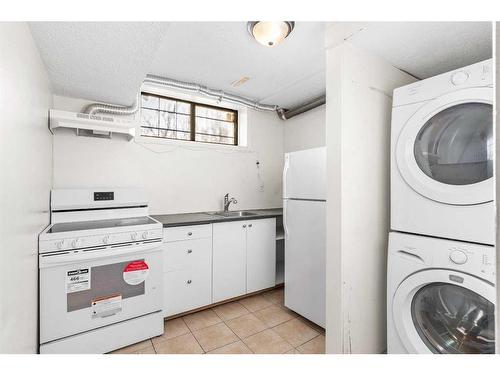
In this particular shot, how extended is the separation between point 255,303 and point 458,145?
7.09 feet

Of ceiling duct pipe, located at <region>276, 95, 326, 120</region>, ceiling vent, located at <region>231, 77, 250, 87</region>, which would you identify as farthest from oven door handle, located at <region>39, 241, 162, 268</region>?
ceiling duct pipe, located at <region>276, 95, 326, 120</region>

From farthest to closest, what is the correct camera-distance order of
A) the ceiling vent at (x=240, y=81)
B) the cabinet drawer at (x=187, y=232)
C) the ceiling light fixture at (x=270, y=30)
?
the ceiling vent at (x=240, y=81)
the cabinet drawer at (x=187, y=232)
the ceiling light fixture at (x=270, y=30)

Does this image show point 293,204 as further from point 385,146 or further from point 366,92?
point 366,92

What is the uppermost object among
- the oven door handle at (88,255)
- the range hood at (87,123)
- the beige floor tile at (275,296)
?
the range hood at (87,123)

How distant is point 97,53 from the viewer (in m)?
1.54

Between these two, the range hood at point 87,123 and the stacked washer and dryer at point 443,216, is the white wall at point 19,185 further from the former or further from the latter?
the stacked washer and dryer at point 443,216

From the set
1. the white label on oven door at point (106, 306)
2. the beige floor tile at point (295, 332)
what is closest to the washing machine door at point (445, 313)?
the beige floor tile at point (295, 332)

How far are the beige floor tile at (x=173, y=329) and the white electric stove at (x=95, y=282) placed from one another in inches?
2.0

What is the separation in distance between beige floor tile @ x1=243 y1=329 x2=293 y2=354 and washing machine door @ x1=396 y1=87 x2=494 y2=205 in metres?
1.45

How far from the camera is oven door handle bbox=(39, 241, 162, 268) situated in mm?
1544

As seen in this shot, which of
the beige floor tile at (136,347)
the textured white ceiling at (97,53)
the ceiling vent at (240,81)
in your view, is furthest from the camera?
the ceiling vent at (240,81)

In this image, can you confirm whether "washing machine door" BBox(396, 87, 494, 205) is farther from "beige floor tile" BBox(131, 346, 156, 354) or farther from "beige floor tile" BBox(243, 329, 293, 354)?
"beige floor tile" BBox(131, 346, 156, 354)

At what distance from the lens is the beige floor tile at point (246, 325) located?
6.62 feet

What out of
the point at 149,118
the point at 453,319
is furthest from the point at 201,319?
the point at 149,118
